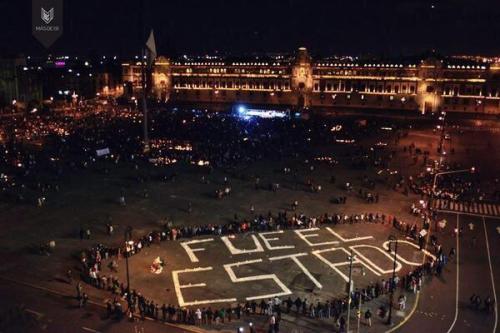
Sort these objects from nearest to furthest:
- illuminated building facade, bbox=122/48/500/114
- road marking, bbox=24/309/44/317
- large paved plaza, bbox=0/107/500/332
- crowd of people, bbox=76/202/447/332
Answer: road marking, bbox=24/309/44/317
crowd of people, bbox=76/202/447/332
large paved plaza, bbox=0/107/500/332
illuminated building facade, bbox=122/48/500/114

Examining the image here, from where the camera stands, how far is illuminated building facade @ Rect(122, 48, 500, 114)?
349ft

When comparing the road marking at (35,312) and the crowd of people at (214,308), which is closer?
the road marking at (35,312)

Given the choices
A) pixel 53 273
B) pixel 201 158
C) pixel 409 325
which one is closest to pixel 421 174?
pixel 201 158

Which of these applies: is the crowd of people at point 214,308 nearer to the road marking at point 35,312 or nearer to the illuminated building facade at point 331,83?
the road marking at point 35,312

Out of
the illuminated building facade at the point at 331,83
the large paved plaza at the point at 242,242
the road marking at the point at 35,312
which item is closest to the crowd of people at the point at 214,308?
the large paved plaza at the point at 242,242

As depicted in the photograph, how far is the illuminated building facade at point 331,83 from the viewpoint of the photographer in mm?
106438

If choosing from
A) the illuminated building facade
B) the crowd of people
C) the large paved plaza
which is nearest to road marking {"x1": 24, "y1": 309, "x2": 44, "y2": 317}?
the large paved plaza

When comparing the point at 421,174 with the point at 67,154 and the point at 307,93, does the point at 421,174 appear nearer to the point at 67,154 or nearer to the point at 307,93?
the point at 67,154

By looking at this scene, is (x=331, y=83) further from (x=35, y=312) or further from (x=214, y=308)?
(x=35, y=312)

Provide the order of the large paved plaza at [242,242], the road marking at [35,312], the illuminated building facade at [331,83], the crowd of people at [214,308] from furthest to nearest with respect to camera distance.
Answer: the illuminated building facade at [331,83]
the large paved plaza at [242,242]
the crowd of people at [214,308]
the road marking at [35,312]

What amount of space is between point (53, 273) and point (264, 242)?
13.7 metres

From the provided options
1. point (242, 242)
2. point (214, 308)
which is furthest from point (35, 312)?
point (242, 242)

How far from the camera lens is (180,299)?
25.7 metres

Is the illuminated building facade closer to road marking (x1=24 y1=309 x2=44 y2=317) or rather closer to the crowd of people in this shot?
the crowd of people
